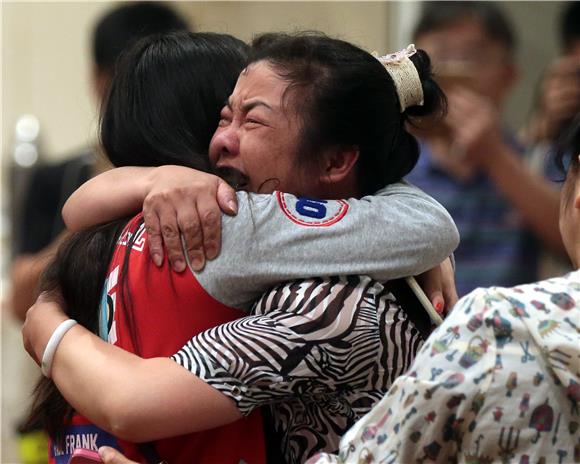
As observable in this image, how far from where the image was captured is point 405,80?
1.90 m

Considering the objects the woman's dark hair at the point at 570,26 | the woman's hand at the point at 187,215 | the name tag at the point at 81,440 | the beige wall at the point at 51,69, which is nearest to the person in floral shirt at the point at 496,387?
the woman's hand at the point at 187,215

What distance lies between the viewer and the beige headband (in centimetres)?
190

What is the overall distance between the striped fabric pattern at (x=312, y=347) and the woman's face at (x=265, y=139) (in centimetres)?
22

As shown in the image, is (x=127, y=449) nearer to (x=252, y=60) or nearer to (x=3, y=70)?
(x=252, y=60)

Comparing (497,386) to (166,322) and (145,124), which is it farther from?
(145,124)

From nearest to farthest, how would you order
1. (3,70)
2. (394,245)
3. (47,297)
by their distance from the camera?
(394,245) → (47,297) → (3,70)

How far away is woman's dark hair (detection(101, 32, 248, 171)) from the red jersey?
156 millimetres

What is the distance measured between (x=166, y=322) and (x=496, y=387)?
53 cm

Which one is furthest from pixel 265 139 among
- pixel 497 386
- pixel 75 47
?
pixel 75 47

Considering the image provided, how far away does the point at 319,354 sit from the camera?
167 cm

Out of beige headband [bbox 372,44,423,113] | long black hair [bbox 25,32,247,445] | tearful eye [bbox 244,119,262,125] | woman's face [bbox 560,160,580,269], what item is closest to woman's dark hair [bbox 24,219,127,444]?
long black hair [bbox 25,32,247,445]

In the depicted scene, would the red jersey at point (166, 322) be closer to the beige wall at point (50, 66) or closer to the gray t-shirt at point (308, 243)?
the gray t-shirt at point (308, 243)

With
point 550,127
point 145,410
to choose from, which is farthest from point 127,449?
point 550,127

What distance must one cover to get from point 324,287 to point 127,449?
0.39 meters
